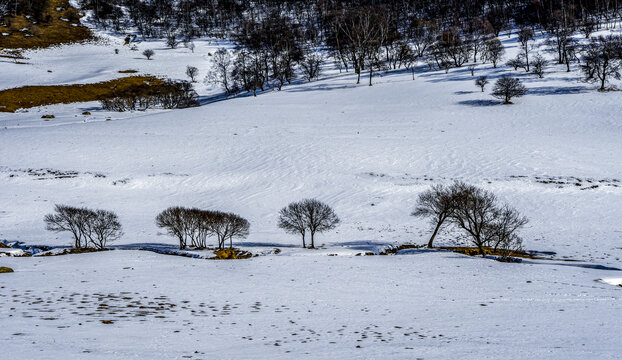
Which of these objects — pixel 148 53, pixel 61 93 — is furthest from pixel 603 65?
pixel 148 53

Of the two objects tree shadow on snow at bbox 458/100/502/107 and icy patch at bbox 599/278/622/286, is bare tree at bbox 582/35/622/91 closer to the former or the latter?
tree shadow on snow at bbox 458/100/502/107

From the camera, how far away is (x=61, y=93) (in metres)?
82.2

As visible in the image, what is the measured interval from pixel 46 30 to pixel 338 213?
151958 mm

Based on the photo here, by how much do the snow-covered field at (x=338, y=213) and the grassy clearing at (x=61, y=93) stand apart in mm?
6498

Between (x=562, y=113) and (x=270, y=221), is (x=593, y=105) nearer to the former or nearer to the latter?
(x=562, y=113)

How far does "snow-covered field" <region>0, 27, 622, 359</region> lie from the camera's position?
8391mm

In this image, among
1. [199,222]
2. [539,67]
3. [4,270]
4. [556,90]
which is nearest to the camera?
[4,270]

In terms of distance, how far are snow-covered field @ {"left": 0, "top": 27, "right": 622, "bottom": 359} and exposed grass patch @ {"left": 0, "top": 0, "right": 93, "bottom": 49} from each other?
229 ft

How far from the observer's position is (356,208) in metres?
32.1

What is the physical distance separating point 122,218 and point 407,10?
155779 millimetres

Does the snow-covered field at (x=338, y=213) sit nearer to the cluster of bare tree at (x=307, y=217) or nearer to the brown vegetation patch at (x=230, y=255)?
the cluster of bare tree at (x=307, y=217)

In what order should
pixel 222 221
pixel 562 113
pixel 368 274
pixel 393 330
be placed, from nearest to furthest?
pixel 393 330, pixel 368 274, pixel 222 221, pixel 562 113

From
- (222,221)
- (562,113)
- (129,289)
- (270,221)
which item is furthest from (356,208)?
(562,113)

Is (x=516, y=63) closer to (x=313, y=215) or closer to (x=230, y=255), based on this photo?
(x=313, y=215)
